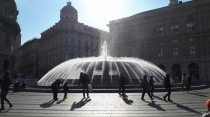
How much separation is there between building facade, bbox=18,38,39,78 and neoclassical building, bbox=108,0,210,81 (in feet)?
131

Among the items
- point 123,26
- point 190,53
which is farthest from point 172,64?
point 123,26

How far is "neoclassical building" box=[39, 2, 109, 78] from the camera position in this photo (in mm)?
68250

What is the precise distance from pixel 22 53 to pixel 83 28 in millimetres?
47796

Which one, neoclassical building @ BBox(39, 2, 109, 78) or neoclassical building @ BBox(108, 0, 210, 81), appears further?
neoclassical building @ BBox(39, 2, 109, 78)

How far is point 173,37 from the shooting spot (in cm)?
5478

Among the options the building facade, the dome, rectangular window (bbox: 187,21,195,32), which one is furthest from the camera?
the building facade

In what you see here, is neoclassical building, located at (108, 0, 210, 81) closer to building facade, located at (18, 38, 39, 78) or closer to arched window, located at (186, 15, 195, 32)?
arched window, located at (186, 15, 195, 32)

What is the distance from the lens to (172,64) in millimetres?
53781

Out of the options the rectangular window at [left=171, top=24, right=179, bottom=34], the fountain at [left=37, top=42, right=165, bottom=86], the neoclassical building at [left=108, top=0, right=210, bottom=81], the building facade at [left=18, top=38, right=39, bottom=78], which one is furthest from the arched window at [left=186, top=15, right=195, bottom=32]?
the building facade at [left=18, top=38, right=39, bottom=78]

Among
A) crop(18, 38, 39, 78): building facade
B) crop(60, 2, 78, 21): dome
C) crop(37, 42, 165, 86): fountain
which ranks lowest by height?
crop(37, 42, 165, 86): fountain

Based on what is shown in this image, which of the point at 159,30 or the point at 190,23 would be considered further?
the point at 159,30

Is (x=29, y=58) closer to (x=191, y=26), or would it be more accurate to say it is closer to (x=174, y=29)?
(x=174, y=29)

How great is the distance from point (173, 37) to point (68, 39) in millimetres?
31230

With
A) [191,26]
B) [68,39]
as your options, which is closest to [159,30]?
[191,26]
